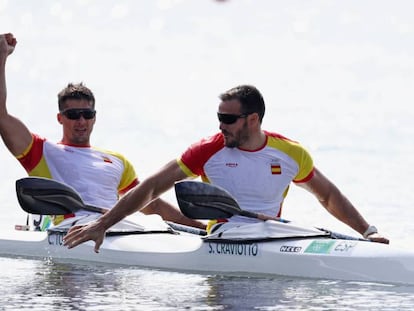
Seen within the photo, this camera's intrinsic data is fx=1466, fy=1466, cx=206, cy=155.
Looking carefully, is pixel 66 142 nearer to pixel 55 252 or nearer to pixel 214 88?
pixel 55 252

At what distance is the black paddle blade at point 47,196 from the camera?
1209cm

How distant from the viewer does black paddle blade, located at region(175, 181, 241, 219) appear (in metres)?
11.1

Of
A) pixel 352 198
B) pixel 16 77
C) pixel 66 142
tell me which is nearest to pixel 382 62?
pixel 16 77

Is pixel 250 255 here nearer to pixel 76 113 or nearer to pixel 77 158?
pixel 77 158

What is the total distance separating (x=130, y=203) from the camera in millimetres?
11211

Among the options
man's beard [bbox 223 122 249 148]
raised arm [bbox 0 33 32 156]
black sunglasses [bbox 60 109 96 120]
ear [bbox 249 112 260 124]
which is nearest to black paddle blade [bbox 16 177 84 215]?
raised arm [bbox 0 33 32 156]

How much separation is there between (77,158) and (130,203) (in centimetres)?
155

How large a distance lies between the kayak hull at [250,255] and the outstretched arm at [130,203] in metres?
0.65

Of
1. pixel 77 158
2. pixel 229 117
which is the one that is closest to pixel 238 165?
pixel 229 117

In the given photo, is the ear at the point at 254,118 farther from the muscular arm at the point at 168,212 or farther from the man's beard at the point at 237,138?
the muscular arm at the point at 168,212

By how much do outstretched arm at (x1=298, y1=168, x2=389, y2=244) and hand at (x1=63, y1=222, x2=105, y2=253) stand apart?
69.1 inches

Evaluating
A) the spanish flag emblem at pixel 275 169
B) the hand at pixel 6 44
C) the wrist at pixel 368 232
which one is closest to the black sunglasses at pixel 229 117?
the spanish flag emblem at pixel 275 169

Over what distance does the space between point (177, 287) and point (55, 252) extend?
1935 millimetres

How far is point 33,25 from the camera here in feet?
154
